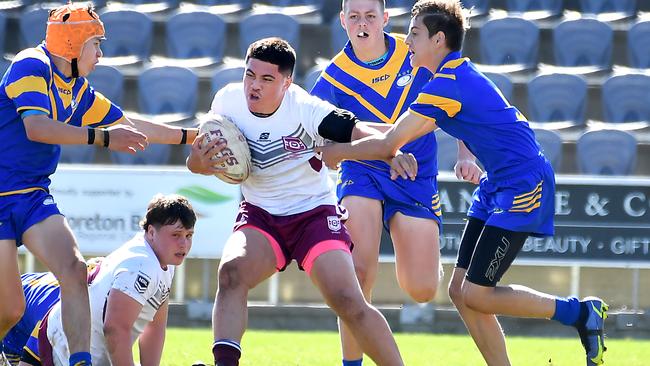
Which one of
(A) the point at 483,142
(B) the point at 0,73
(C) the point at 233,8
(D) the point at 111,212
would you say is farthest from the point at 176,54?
(A) the point at 483,142

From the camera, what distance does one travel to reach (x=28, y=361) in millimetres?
6156

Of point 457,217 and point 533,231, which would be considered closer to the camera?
point 533,231

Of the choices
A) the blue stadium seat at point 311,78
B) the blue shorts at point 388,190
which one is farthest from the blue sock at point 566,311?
the blue stadium seat at point 311,78

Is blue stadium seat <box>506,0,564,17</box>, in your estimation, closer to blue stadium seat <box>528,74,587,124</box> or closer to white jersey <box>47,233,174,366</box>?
blue stadium seat <box>528,74,587,124</box>

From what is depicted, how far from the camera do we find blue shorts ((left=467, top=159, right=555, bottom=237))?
6.47 metres

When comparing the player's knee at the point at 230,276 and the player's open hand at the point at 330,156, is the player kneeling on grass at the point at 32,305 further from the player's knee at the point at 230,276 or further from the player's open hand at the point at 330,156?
the player's open hand at the point at 330,156

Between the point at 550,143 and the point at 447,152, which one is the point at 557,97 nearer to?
the point at 550,143

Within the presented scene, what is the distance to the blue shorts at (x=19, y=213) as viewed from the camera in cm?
609

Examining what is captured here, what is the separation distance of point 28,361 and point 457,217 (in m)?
5.80

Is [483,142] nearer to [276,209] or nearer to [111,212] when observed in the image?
[276,209]

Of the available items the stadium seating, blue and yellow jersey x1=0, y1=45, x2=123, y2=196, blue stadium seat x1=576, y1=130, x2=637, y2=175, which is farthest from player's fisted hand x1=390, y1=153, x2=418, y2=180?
the stadium seating

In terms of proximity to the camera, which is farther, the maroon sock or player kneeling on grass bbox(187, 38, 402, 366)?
player kneeling on grass bbox(187, 38, 402, 366)

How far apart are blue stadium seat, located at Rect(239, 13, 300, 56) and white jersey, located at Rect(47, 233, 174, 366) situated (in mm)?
8265

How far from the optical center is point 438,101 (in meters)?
6.27
